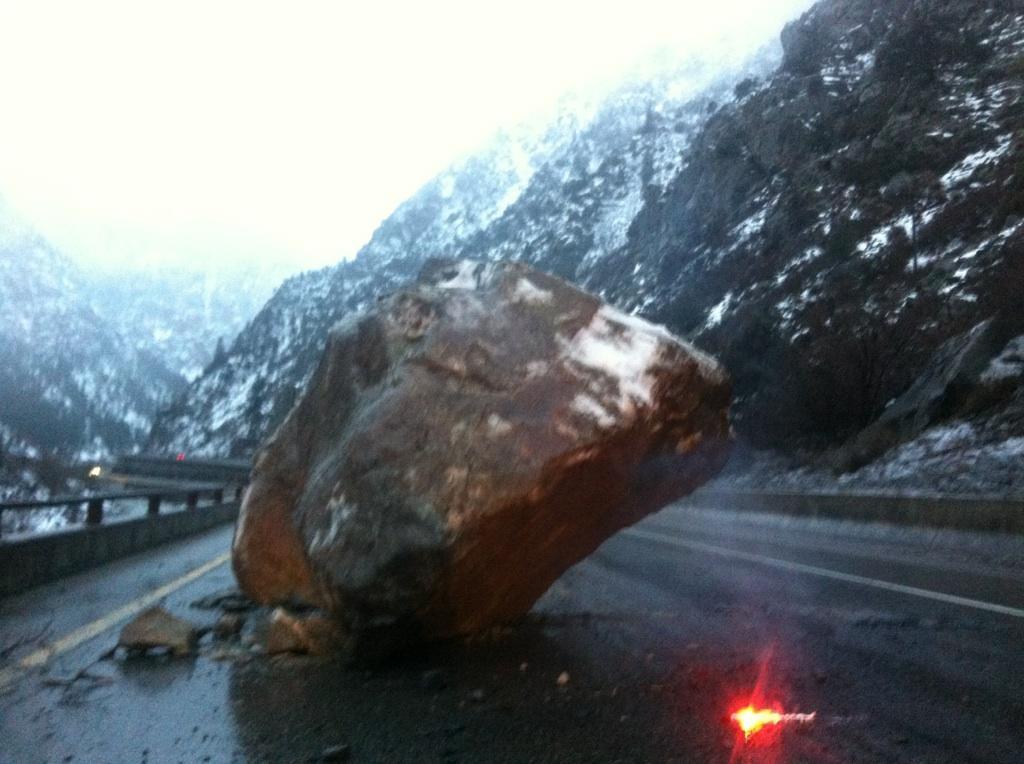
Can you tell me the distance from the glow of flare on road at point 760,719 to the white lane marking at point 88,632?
14.2 feet

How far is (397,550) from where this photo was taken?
586 cm

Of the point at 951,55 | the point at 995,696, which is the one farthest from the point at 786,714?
the point at 951,55

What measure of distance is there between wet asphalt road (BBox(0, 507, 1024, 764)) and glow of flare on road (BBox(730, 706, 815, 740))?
0.28 ft

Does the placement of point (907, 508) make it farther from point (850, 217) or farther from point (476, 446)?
point (850, 217)

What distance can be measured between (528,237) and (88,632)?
462ft

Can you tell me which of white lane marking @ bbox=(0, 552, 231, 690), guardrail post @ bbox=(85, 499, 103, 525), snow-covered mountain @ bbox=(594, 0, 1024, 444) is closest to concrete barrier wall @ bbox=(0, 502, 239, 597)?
guardrail post @ bbox=(85, 499, 103, 525)

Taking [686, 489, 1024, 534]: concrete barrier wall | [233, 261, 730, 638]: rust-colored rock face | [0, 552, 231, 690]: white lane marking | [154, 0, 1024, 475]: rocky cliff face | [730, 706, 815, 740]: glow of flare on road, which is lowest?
[0, 552, 231, 690]: white lane marking

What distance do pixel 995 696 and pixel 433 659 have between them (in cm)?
328

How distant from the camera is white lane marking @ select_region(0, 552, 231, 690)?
6.72 m

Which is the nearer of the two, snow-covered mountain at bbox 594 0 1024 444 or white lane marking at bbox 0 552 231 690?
white lane marking at bbox 0 552 231 690

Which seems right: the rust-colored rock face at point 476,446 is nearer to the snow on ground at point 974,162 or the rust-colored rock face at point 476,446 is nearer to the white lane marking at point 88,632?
the white lane marking at point 88,632

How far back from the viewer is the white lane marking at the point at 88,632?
265 inches

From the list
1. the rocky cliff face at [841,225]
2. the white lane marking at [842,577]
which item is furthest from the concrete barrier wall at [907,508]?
the rocky cliff face at [841,225]

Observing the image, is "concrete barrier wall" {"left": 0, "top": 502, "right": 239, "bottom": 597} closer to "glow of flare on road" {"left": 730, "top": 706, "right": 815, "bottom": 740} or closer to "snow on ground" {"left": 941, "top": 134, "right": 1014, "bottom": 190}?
"glow of flare on road" {"left": 730, "top": 706, "right": 815, "bottom": 740}
